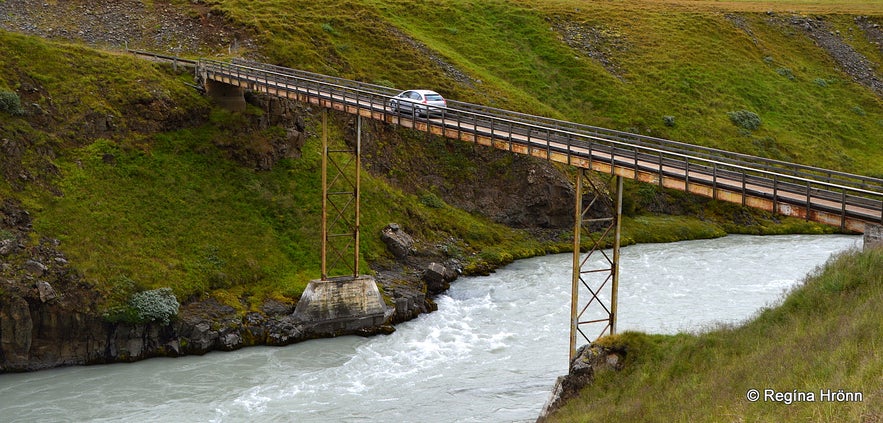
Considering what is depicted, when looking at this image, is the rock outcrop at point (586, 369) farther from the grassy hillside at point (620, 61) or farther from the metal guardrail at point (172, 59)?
the grassy hillside at point (620, 61)

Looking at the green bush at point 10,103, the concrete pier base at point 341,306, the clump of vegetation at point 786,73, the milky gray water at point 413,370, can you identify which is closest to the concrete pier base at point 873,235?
the milky gray water at point 413,370

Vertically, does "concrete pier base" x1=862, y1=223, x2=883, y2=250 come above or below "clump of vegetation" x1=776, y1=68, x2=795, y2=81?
below

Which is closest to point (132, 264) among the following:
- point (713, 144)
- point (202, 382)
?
point (202, 382)

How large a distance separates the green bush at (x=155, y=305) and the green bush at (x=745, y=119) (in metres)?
52.0

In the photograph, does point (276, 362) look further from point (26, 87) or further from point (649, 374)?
point (26, 87)

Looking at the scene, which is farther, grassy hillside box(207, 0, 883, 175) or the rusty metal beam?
grassy hillside box(207, 0, 883, 175)

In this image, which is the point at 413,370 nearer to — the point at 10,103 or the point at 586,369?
the point at 586,369

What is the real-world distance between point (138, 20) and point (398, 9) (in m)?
24.0

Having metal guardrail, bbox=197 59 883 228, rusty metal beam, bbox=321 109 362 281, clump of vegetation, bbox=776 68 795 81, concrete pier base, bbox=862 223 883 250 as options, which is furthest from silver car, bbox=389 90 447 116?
clump of vegetation, bbox=776 68 795 81

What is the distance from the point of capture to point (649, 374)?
898 inches

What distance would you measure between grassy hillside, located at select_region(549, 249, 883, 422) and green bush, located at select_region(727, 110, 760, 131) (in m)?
50.8

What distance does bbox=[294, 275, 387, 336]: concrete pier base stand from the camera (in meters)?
38.4

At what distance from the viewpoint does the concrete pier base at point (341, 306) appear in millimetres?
38406

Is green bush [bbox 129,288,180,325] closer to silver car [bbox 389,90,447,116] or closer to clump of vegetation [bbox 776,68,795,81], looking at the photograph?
silver car [bbox 389,90,447,116]
